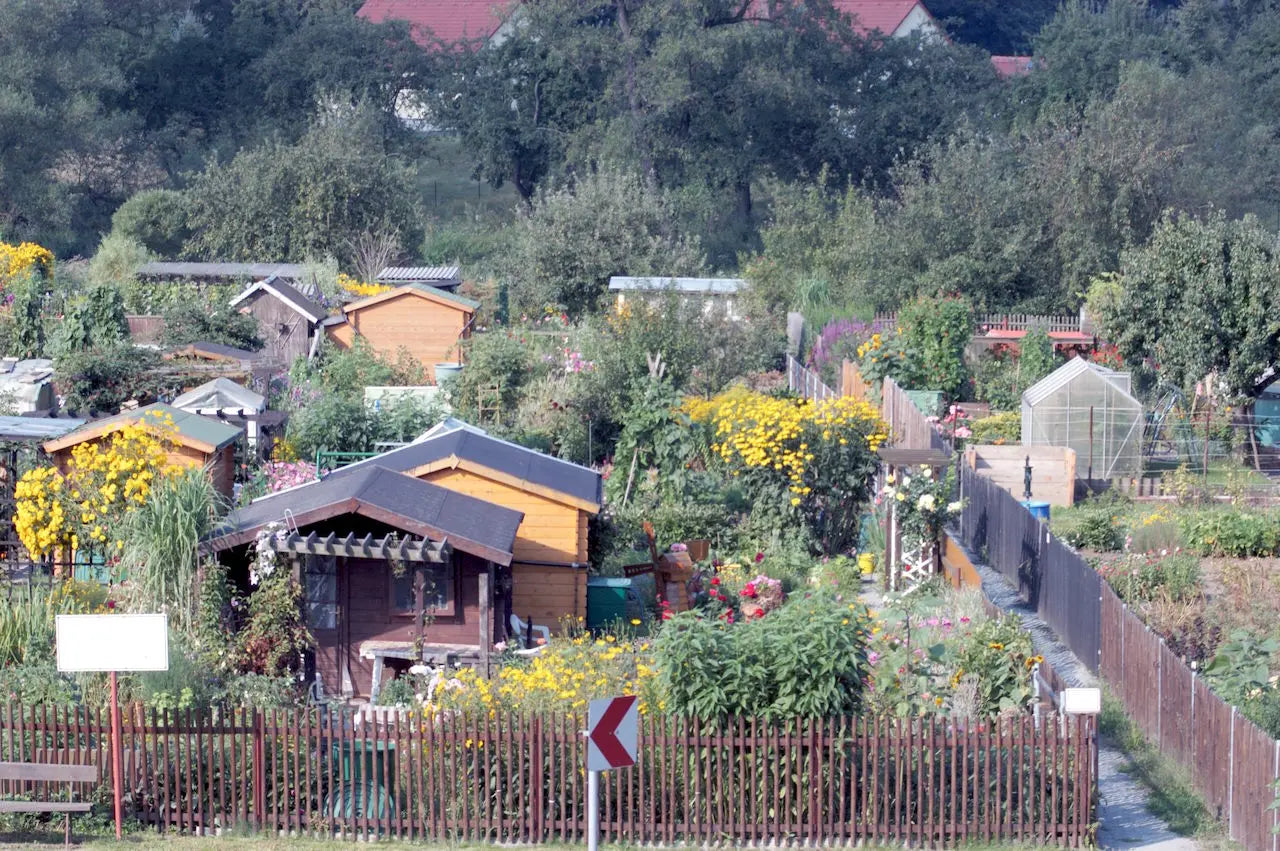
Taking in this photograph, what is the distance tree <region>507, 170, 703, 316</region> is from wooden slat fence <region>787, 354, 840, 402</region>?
31.5ft

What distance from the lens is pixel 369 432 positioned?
25.2 m

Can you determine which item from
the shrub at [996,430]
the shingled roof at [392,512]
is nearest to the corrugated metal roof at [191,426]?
the shingled roof at [392,512]

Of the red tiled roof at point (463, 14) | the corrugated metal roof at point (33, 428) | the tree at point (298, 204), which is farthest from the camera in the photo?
the red tiled roof at point (463, 14)

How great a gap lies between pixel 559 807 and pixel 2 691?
5.29m

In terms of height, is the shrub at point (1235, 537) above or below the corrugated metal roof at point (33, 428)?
below

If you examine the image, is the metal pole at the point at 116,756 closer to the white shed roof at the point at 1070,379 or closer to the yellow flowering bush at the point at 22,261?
the white shed roof at the point at 1070,379

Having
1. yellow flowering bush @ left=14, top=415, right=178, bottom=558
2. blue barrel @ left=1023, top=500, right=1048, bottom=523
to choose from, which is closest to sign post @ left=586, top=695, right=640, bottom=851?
yellow flowering bush @ left=14, top=415, right=178, bottom=558

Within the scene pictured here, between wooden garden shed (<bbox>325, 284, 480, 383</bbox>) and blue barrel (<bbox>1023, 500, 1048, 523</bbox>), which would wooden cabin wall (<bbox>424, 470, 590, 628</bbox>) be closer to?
blue barrel (<bbox>1023, 500, 1048, 523</bbox>)

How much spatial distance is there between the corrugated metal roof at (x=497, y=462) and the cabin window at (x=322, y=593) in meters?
2.47

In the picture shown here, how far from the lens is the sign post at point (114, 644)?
11719 millimetres

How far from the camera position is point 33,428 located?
19.8 metres

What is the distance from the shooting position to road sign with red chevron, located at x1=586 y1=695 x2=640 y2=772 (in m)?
9.99

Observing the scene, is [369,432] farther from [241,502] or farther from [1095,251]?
[1095,251]

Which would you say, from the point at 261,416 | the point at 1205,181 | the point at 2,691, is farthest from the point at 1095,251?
the point at 2,691
